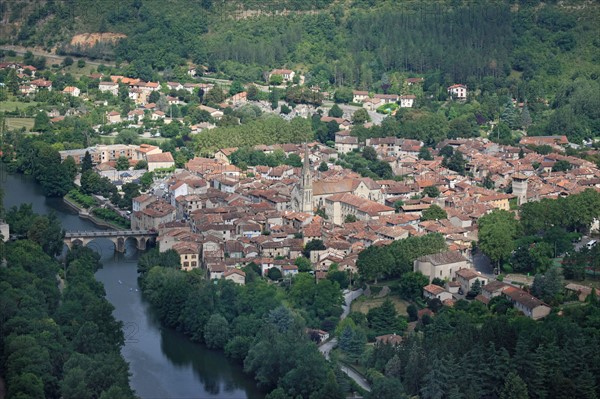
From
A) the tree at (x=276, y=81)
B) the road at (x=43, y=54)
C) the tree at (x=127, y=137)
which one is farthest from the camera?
the road at (x=43, y=54)

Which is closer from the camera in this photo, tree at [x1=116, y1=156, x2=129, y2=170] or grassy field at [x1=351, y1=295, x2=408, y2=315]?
grassy field at [x1=351, y1=295, x2=408, y2=315]

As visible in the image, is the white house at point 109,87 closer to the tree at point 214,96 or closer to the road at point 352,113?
the tree at point 214,96

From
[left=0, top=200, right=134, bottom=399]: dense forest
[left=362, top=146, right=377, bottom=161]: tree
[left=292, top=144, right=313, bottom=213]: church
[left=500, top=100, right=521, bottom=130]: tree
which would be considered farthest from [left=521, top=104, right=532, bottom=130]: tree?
[left=0, top=200, right=134, bottom=399]: dense forest

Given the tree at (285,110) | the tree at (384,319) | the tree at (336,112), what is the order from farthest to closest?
the tree at (285,110) → the tree at (336,112) → the tree at (384,319)

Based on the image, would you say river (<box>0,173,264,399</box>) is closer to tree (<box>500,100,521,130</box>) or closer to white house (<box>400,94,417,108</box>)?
tree (<box>500,100,521,130</box>)

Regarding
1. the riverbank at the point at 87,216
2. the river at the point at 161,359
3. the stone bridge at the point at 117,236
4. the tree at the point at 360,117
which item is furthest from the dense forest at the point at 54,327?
the tree at the point at 360,117

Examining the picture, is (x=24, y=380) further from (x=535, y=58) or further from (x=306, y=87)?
(x=535, y=58)

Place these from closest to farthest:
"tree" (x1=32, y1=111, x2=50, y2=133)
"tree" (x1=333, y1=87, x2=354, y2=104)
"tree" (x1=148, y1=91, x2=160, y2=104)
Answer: "tree" (x1=32, y1=111, x2=50, y2=133) < "tree" (x1=148, y1=91, x2=160, y2=104) < "tree" (x1=333, y1=87, x2=354, y2=104)
